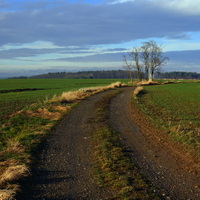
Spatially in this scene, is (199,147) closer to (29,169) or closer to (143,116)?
(29,169)

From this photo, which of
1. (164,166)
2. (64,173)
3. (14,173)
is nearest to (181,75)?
(164,166)

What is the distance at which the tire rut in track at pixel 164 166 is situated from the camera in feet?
18.6

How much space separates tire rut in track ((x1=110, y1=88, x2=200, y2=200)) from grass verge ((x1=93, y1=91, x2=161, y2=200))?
0.30 m

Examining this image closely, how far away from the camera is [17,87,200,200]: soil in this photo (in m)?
5.49

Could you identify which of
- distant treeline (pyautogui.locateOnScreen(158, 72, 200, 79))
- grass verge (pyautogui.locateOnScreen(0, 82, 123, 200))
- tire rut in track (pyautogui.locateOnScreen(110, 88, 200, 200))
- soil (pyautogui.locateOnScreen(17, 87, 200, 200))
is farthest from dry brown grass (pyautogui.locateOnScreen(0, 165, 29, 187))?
distant treeline (pyautogui.locateOnScreen(158, 72, 200, 79))

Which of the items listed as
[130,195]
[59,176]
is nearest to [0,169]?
[59,176]

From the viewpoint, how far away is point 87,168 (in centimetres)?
689

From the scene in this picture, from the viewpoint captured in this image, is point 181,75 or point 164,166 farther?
point 181,75

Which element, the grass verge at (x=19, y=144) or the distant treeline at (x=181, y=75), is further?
the distant treeline at (x=181, y=75)

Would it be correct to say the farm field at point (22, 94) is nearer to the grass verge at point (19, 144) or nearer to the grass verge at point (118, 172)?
the grass verge at point (19, 144)

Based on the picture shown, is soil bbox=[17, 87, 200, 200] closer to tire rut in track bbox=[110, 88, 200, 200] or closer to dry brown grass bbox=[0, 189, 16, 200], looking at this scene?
tire rut in track bbox=[110, 88, 200, 200]

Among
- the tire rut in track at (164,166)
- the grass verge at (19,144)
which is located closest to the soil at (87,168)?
the tire rut in track at (164,166)

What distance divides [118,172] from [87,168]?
0.92m

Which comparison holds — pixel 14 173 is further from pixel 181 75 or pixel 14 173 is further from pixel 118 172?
pixel 181 75
